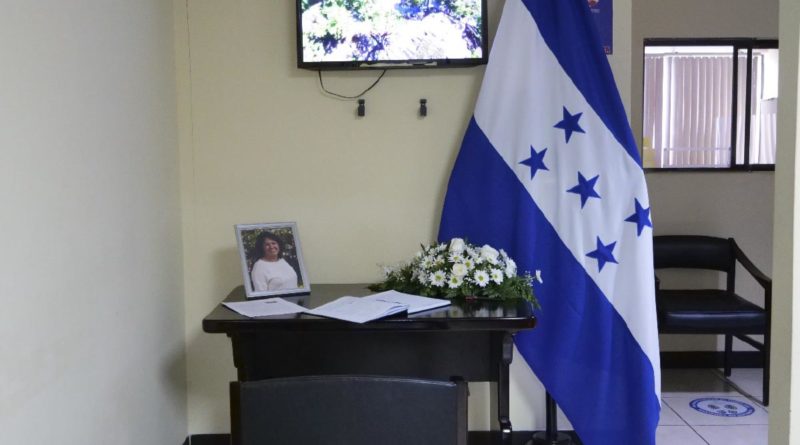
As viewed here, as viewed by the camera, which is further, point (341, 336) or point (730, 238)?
point (730, 238)

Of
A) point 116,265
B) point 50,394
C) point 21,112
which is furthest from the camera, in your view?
point 116,265

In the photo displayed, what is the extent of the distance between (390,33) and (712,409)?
250 centimetres

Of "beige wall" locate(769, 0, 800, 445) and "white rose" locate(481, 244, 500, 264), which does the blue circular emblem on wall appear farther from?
"beige wall" locate(769, 0, 800, 445)

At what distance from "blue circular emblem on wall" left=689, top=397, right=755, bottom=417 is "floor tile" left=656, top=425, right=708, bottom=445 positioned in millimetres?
319

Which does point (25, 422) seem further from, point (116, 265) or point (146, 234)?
point (146, 234)

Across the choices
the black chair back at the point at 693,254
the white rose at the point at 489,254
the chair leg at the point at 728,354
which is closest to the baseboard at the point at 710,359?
the chair leg at the point at 728,354

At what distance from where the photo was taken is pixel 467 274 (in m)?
2.23

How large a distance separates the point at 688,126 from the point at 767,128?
1.62ft

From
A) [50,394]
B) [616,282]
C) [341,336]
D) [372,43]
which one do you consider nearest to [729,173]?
[616,282]

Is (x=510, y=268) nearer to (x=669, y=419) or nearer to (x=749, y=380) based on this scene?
(x=669, y=419)

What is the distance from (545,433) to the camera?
2656mm

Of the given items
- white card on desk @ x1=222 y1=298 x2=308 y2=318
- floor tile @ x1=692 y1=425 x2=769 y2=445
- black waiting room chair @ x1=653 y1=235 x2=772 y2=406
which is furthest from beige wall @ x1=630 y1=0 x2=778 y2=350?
white card on desk @ x1=222 y1=298 x2=308 y2=318

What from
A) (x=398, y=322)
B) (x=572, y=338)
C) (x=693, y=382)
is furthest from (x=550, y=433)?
(x=693, y=382)

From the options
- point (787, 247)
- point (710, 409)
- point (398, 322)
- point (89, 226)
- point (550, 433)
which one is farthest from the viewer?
point (710, 409)
